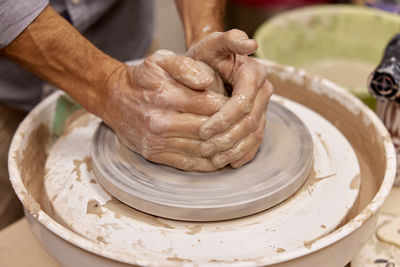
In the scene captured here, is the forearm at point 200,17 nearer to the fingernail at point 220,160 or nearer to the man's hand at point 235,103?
the man's hand at point 235,103

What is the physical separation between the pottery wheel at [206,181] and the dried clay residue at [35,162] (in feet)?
0.62

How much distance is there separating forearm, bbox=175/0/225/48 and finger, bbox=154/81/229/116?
409 millimetres

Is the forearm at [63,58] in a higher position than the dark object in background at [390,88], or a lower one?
higher

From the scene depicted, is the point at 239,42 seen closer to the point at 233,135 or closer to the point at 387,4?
the point at 233,135

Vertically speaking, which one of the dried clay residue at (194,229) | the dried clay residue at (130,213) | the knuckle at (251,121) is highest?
the knuckle at (251,121)

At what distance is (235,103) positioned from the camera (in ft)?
3.11

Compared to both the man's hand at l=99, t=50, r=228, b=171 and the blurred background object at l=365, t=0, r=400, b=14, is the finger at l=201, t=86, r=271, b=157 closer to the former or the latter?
the man's hand at l=99, t=50, r=228, b=171

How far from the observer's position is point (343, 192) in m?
1.05

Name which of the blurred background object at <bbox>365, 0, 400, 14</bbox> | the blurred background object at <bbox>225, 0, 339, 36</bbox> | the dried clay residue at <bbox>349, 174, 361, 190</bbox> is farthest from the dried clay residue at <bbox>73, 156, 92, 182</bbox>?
the blurred background object at <bbox>225, 0, 339, 36</bbox>

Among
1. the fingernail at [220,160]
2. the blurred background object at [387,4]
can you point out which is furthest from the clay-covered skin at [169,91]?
the blurred background object at [387,4]

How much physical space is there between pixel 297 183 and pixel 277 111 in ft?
0.89

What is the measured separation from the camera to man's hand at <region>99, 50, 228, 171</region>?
0.95 metres

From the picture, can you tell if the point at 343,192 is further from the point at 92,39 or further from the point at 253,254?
the point at 92,39

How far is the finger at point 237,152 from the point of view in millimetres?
975
